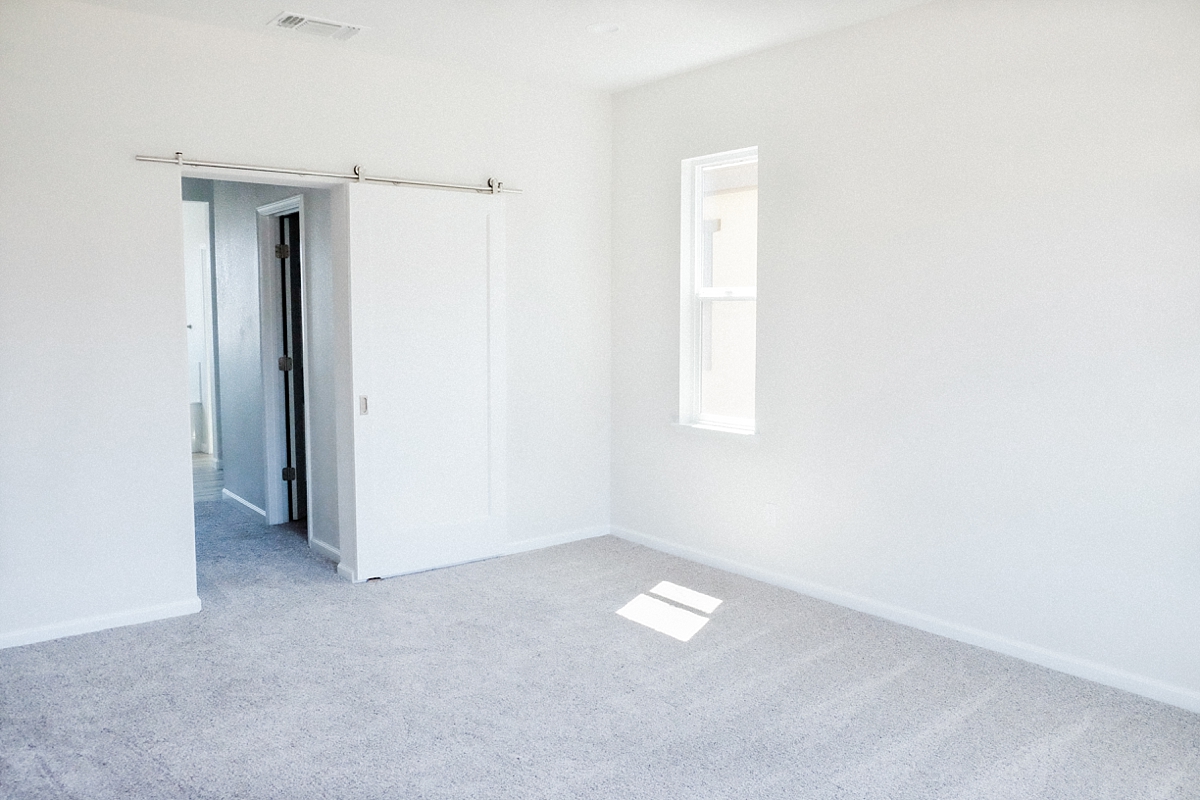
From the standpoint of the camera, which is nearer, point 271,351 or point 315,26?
point 315,26

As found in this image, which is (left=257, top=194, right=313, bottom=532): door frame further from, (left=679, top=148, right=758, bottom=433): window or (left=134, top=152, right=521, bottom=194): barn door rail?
(left=679, top=148, right=758, bottom=433): window

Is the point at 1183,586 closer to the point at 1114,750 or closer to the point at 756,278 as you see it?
the point at 1114,750

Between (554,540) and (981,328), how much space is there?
8.90 feet

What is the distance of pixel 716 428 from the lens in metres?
5.00

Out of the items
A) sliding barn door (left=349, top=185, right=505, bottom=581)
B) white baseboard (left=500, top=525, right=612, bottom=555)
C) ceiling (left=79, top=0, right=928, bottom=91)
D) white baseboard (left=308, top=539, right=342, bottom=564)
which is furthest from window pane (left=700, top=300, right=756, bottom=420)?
white baseboard (left=308, top=539, right=342, bottom=564)

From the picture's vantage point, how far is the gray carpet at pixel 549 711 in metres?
2.74

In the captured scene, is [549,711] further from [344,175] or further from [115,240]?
[344,175]

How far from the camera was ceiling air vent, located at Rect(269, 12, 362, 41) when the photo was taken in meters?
3.98

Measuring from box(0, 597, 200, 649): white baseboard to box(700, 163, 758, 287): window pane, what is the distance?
3.05 metres

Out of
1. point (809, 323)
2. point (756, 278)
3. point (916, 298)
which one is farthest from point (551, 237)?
point (916, 298)

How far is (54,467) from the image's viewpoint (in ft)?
12.6

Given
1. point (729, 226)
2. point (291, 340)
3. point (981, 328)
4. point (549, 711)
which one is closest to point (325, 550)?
point (291, 340)

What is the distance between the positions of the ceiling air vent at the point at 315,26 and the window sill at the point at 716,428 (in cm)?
257

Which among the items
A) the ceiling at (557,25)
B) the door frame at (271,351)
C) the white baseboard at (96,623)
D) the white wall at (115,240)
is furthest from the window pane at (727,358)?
the white baseboard at (96,623)
